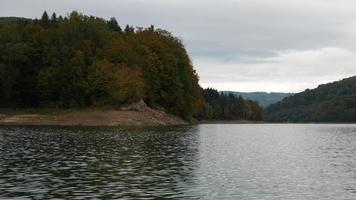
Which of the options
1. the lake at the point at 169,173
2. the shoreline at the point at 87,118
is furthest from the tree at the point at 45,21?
the lake at the point at 169,173

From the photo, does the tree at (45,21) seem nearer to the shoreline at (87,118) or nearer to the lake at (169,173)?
the shoreline at (87,118)

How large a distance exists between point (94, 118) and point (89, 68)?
71.0 ft

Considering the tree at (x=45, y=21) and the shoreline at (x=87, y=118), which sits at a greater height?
the tree at (x=45, y=21)

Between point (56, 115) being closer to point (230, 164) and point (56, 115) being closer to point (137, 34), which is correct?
point (137, 34)

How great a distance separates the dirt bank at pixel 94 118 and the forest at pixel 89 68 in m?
4.74

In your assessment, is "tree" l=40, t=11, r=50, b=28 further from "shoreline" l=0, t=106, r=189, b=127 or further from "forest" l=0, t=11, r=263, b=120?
"shoreline" l=0, t=106, r=189, b=127

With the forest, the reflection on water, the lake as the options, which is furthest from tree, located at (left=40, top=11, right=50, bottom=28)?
the lake

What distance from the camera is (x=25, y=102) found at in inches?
6663

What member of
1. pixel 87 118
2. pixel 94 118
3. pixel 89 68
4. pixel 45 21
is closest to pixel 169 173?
pixel 94 118

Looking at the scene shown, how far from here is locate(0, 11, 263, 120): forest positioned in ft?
514

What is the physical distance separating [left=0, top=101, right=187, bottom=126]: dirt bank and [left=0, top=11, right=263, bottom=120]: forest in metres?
4.74

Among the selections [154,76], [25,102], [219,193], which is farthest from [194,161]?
[25,102]

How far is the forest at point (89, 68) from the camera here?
157 meters

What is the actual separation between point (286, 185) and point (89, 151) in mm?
29444
